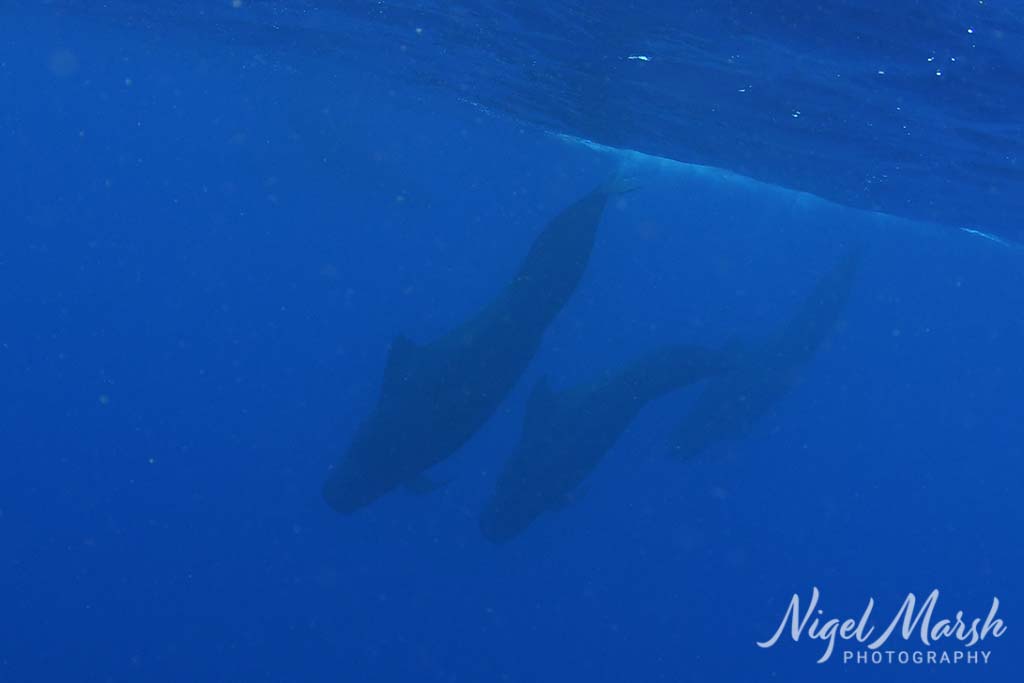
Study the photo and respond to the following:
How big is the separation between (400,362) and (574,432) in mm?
3108

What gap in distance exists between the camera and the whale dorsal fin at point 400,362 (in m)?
10.8

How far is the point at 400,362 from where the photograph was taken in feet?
35.8

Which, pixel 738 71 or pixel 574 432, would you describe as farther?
pixel 738 71

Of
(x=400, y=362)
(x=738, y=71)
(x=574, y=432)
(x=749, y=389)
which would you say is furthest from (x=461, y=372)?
(x=738, y=71)

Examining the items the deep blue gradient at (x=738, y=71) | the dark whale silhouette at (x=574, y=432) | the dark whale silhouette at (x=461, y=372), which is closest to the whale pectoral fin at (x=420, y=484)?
the dark whale silhouette at (x=461, y=372)

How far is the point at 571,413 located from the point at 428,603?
25.8 meters

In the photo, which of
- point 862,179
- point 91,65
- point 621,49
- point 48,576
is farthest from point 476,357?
point 91,65

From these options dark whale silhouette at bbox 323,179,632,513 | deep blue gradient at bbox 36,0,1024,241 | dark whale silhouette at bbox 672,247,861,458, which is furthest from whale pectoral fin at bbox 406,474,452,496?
deep blue gradient at bbox 36,0,1024,241

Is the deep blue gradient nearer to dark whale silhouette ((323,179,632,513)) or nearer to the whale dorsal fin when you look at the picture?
dark whale silhouette ((323,179,632,513))

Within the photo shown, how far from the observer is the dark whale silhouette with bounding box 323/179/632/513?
10.9 metres

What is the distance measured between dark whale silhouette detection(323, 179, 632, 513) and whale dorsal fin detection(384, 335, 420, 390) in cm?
1

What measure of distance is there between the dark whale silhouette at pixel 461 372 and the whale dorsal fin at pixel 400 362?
1 cm

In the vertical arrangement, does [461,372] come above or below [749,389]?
above

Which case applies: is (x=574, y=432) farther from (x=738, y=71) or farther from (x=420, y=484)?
(x=738, y=71)
